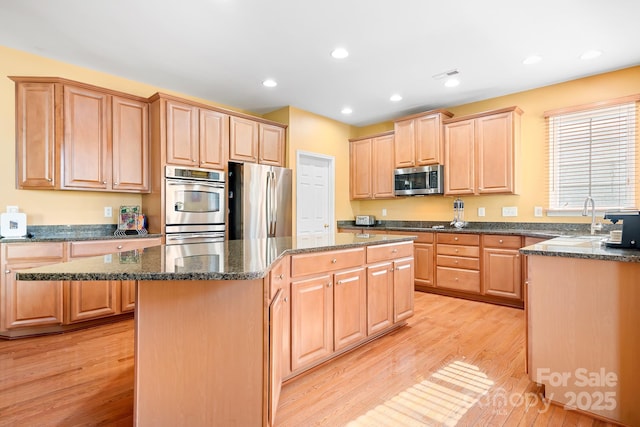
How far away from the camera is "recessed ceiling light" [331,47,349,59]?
305 centimetres

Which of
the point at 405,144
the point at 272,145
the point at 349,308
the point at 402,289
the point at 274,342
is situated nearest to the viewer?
the point at 274,342

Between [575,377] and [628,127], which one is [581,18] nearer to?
[628,127]

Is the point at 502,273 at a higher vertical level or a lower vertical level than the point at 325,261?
lower

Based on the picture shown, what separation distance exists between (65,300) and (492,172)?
4858mm

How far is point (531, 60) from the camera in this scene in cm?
324

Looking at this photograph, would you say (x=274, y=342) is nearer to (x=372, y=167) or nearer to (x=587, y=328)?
(x=587, y=328)

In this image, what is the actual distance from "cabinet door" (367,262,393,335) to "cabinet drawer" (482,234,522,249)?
1777mm

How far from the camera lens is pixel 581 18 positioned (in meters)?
2.55

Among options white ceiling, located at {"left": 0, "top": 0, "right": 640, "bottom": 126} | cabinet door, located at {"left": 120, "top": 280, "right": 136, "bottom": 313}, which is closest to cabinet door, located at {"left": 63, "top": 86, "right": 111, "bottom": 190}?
white ceiling, located at {"left": 0, "top": 0, "right": 640, "bottom": 126}

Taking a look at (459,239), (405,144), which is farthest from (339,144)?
(459,239)

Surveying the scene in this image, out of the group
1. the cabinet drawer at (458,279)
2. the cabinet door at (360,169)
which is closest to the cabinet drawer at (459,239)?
the cabinet drawer at (458,279)

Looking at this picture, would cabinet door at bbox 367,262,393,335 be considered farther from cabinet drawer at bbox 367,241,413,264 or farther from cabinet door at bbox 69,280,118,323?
cabinet door at bbox 69,280,118,323

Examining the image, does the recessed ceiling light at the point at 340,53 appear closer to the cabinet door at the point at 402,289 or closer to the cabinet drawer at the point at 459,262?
the cabinet door at the point at 402,289

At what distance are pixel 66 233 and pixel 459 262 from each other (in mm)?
4513
